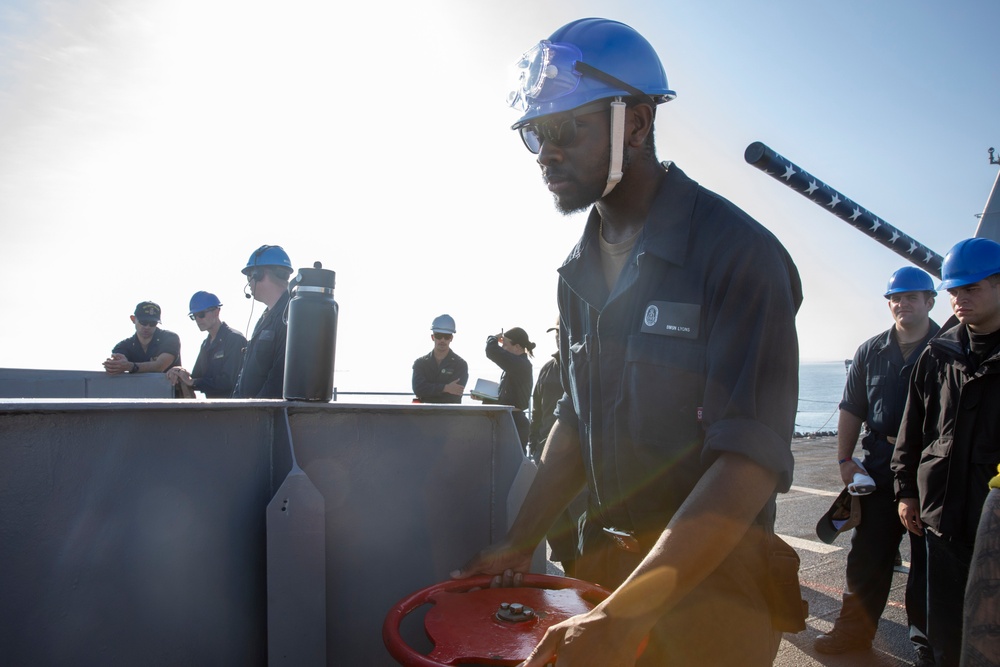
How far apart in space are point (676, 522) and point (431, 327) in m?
6.84

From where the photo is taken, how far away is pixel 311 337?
7.68ft

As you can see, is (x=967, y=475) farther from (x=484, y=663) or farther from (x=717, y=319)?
(x=484, y=663)

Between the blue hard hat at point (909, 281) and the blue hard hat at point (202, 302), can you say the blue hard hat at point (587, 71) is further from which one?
the blue hard hat at point (202, 302)

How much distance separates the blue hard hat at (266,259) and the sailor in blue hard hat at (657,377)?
3.61 metres

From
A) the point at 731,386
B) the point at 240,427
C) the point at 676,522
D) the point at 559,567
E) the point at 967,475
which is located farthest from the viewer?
the point at 559,567

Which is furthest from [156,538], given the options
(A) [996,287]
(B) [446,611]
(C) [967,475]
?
(A) [996,287]

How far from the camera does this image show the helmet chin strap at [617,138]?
1.73 m

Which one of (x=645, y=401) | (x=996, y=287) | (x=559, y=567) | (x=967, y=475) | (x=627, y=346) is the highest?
(x=996, y=287)

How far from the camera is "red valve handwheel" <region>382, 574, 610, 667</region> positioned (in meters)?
1.44

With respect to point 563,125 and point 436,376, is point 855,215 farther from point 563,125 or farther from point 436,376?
point 563,125

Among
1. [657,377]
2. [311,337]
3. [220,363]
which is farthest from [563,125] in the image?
[220,363]

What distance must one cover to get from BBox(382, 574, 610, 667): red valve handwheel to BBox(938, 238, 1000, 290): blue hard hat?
3.04m

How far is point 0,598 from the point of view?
4.75 ft

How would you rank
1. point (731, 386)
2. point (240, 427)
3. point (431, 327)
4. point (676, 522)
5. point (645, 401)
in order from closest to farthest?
1. point (676, 522)
2. point (731, 386)
3. point (645, 401)
4. point (240, 427)
5. point (431, 327)
